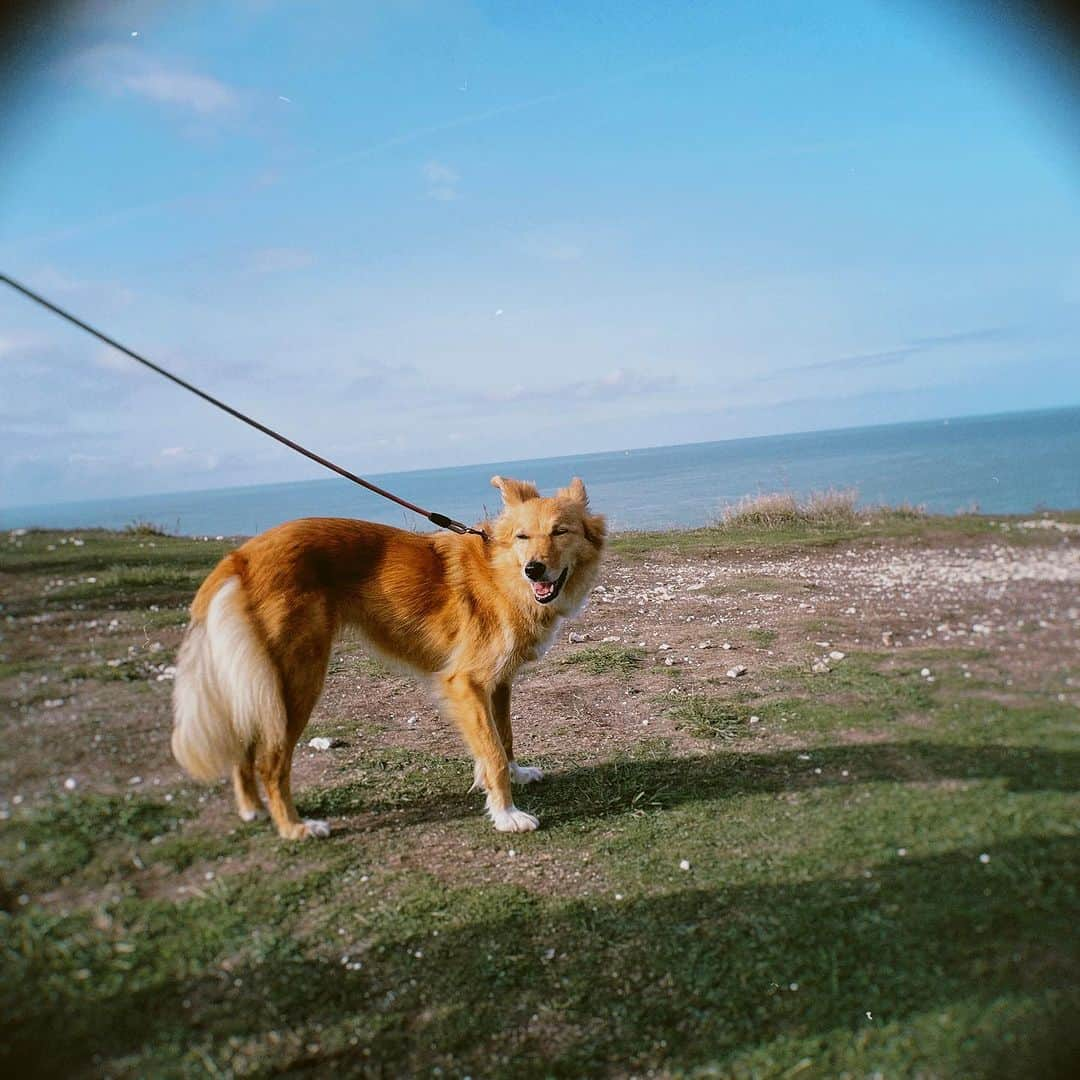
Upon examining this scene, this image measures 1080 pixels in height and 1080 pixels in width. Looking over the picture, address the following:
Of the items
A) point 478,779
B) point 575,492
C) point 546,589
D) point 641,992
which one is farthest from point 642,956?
point 575,492

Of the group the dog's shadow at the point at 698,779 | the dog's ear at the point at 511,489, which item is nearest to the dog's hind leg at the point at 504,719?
the dog's shadow at the point at 698,779

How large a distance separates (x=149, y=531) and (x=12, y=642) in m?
0.87

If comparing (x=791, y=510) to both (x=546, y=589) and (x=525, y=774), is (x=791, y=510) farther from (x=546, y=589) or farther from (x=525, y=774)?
(x=525, y=774)

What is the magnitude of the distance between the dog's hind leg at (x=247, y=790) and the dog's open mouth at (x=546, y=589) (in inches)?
73.4

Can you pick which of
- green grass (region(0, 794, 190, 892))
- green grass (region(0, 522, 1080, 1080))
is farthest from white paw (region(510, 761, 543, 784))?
green grass (region(0, 794, 190, 892))

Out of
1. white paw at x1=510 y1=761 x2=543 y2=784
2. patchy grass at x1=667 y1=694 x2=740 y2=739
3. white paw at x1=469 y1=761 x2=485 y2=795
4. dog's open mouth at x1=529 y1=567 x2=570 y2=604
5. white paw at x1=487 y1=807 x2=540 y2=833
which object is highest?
dog's open mouth at x1=529 y1=567 x2=570 y2=604

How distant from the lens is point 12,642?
7.48ft

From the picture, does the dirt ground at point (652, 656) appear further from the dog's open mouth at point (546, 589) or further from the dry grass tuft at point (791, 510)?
the dog's open mouth at point (546, 589)

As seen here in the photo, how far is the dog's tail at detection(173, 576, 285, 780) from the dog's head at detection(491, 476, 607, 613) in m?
1.56

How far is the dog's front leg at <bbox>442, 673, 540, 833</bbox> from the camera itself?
13.2 feet

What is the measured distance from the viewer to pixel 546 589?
432 centimetres

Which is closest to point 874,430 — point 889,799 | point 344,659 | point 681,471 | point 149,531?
point 889,799

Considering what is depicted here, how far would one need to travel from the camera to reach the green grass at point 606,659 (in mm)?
5672

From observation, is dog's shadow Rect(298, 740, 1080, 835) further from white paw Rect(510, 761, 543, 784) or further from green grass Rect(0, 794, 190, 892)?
green grass Rect(0, 794, 190, 892)
